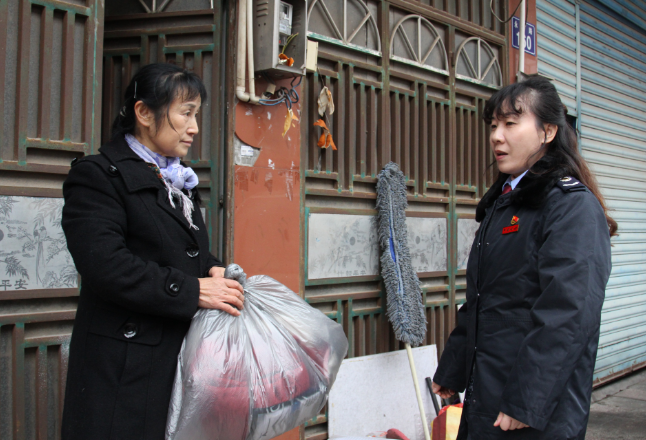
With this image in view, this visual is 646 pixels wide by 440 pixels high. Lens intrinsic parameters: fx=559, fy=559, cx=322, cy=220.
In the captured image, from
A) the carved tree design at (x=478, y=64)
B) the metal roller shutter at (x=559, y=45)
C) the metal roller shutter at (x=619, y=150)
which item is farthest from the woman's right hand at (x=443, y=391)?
the metal roller shutter at (x=619, y=150)

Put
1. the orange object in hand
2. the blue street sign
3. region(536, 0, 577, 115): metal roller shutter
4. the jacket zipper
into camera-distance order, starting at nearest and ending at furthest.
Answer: the jacket zipper
the orange object in hand
the blue street sign
region(536, 0, 577, 115): metal roller shutter

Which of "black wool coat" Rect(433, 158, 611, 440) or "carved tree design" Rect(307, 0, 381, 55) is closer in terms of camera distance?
"black wool coat" Rect(433, 158, 611, 440)

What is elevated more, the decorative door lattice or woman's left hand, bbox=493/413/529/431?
the decorative door lattice

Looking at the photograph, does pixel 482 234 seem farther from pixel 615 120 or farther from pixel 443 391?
pixel 615 120

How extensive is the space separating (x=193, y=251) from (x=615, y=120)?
635cm

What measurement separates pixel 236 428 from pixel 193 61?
2213mm

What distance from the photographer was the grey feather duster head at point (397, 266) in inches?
149

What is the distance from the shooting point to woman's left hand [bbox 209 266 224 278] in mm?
2011

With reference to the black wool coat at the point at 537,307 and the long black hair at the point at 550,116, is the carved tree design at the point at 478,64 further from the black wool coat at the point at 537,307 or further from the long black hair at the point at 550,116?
the black wool coat at the point at 537,307

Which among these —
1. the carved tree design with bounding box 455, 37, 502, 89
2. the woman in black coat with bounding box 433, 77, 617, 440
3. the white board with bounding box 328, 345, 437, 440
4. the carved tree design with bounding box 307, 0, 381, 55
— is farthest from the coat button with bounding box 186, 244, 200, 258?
the carved tree design with bounding box 455, 37, 502, 89

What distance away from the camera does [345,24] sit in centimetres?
380

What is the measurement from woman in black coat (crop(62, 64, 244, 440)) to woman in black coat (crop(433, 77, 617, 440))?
861 mm

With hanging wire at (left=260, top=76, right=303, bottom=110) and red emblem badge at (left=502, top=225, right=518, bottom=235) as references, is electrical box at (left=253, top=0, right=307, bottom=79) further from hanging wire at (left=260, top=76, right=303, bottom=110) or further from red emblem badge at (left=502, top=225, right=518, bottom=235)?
red emblem badge at (left=502, top=225, right=518, bottom=235)

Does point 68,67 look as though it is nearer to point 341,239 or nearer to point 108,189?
point 108,189
